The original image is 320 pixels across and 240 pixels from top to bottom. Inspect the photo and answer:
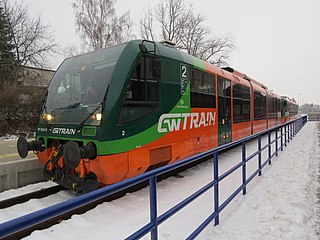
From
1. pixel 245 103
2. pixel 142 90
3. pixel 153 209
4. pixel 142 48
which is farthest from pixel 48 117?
pixel 245 103

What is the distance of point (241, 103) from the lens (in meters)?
10.0

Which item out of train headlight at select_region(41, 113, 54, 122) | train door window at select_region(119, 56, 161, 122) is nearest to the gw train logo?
train door window at select_region(119, 56, 161, 122)

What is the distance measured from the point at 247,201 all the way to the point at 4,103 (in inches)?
575

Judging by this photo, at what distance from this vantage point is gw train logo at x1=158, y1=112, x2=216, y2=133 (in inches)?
202

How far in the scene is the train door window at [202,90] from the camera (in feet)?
20.7

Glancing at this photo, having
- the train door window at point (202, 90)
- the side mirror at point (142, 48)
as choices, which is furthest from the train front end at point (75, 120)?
the train door window at point (202, 90)

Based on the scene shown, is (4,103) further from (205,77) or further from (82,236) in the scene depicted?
(82,236)

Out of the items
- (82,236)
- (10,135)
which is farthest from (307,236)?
(10,135)

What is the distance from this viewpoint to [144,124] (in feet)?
15.2

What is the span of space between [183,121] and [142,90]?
5.09 ft

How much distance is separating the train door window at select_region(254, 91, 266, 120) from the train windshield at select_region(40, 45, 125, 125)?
9.46 metres

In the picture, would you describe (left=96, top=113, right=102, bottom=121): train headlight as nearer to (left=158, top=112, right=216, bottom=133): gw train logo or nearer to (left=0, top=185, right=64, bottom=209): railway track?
(left=158, top=112, right=216, bottom=133): gw train logo

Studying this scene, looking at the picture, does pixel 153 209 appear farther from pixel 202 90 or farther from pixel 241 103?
pixel 241 103

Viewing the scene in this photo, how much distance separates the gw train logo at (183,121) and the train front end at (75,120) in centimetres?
140
